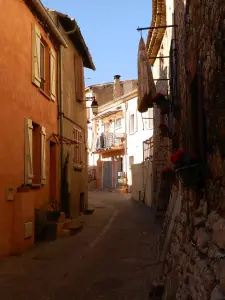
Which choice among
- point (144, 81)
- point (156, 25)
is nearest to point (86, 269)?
point (144, 81)

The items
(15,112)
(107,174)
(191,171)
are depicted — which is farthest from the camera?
(107,174)

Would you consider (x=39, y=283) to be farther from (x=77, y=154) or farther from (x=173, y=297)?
(x=77, y=154)

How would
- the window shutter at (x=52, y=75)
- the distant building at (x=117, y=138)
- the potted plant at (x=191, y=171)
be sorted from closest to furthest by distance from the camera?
the potted plant at (x=191, y=171)
the window shutter at (x=52, y=75)
the distant building at (x=117, y=138)

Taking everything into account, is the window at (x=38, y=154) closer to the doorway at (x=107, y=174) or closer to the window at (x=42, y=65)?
the window at (x=42, y=65)

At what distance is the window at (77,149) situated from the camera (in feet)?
51.9

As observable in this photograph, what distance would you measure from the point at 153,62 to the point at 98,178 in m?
23.6

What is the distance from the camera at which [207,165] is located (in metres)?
4.21

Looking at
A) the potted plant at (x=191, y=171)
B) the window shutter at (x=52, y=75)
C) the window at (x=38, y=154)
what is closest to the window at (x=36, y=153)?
the window at (x=38, y=154)

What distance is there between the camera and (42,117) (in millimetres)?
11195

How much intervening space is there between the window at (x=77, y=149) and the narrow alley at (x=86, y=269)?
462 cm

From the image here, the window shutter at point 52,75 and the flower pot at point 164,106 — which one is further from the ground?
the window shutter at point 52,75

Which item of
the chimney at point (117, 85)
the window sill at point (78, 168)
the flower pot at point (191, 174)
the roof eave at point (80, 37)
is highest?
the chimney at point (117, 85)

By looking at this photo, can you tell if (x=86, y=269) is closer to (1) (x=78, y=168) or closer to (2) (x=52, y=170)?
(2) (x=52, y=170)

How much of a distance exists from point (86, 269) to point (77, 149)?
9.10 metres
